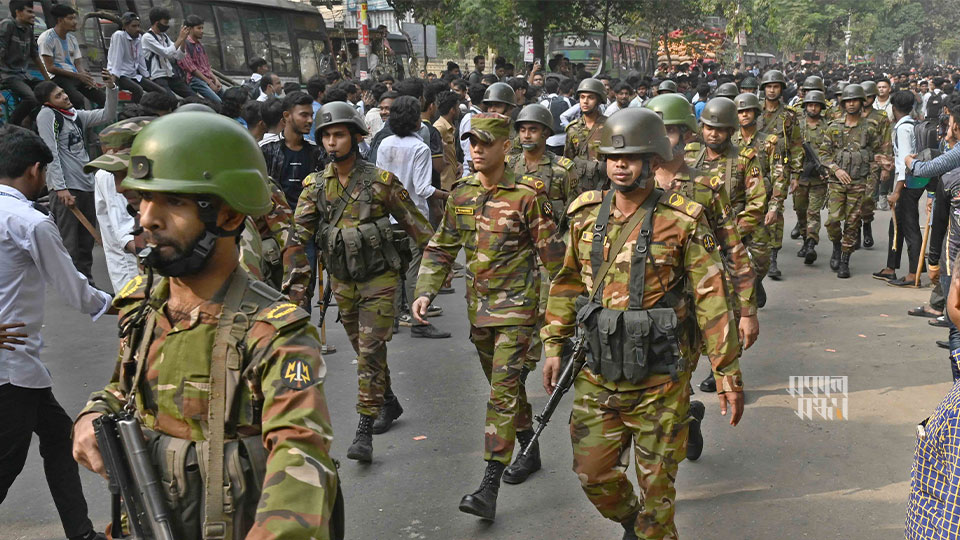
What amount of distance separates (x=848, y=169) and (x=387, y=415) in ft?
23.4

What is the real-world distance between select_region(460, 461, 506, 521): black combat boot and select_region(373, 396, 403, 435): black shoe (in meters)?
1.39

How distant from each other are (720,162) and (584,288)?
321 centimetres

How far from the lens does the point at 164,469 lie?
2314 mm

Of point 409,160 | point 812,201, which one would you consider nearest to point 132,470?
point 409,160

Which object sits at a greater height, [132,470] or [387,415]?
[132,470]

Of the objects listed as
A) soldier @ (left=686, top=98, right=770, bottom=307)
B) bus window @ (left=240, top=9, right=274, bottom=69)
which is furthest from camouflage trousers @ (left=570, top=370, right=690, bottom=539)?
bus window @ (left=240, top=9, right=274, bottom=69)

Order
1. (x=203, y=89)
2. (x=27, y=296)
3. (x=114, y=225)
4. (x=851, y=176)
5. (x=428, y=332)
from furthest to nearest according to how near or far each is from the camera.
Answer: (x=203, y=89), (x=851, y=176), (x=428, y=332), (x=114, y=225), (x=27, y=296)

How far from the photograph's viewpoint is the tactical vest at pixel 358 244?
5.61 metres

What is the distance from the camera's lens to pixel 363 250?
5.62 meters

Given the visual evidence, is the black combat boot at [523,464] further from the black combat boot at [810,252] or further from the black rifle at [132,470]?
the black combat boot at [810,252]

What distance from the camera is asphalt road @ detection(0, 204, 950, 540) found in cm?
483

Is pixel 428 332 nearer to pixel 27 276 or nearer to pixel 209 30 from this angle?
pixel 27 276

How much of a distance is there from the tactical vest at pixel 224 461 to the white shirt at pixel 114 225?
10.0 feet

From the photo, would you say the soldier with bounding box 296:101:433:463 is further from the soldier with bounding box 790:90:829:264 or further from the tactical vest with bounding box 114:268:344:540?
the soldier with bounding box 790:90:829:264
